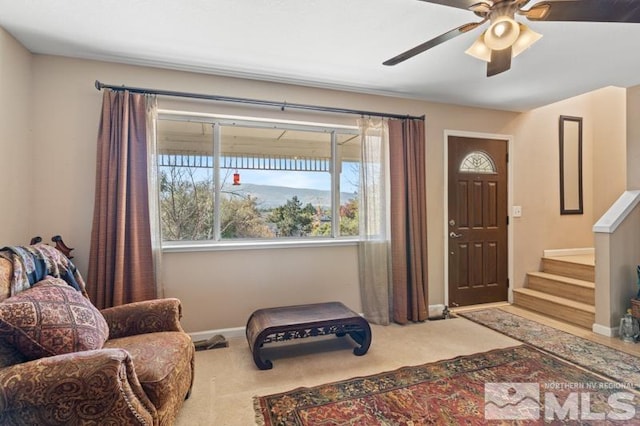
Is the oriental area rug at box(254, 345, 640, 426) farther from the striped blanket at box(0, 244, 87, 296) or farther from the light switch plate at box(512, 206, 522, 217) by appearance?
the light switch plate at box(512, 206, 522, 217)

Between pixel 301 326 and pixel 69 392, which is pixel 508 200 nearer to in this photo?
pixel 301 326

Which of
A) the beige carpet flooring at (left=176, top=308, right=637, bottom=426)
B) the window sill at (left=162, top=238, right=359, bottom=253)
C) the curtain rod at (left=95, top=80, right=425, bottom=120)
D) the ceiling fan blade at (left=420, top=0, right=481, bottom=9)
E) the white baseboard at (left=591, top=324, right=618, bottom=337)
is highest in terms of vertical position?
the curtain rod at (left=95, top=80, right=425, bottom=120)

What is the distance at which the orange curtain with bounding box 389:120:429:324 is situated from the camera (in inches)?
138

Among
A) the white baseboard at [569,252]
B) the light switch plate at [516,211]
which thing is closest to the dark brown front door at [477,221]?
the light switch plate at [516,211]

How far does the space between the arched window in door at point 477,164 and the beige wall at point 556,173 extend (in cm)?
35

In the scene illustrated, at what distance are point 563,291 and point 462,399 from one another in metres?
2.65

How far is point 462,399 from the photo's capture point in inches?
81.7

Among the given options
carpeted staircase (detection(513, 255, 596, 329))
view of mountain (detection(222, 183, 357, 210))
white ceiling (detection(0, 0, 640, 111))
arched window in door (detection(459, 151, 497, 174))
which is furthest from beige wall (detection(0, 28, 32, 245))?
carpeted staircase (detection(513, 255, 596, 329))

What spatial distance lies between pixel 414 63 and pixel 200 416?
10.0 ft

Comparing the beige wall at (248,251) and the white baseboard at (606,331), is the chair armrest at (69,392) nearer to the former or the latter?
the beige wall at (248,251)

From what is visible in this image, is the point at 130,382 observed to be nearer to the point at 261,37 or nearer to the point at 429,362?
the point at 429,362

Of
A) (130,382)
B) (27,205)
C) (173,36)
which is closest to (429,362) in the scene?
(130,382)

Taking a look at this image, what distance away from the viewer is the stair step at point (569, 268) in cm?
376

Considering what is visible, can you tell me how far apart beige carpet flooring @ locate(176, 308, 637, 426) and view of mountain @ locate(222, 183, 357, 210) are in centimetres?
137
